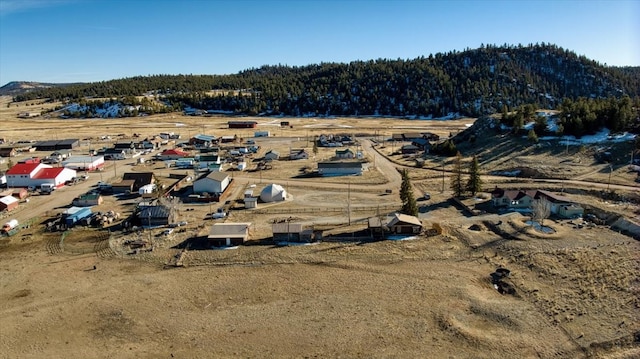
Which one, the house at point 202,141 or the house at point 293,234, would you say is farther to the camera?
the house at point 202,141

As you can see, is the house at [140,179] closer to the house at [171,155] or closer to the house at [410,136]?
the house at [171,155]

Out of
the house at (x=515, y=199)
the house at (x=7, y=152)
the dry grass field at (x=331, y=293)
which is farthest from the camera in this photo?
the house at (x=7, y=152)

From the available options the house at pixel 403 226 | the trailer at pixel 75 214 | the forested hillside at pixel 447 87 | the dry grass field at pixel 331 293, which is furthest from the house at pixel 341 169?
the forested hillside at pixel 447 87

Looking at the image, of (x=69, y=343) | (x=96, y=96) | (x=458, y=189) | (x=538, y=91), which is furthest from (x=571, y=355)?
(x=96, y=96)

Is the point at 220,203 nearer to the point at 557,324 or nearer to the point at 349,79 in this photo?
the point at 557,324

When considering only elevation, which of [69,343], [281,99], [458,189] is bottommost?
[69,343]

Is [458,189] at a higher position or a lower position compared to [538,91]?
lower

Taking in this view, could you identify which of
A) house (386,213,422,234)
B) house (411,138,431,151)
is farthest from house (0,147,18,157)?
house (386,213,422,234)

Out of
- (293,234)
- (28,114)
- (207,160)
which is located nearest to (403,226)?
(293,234)
